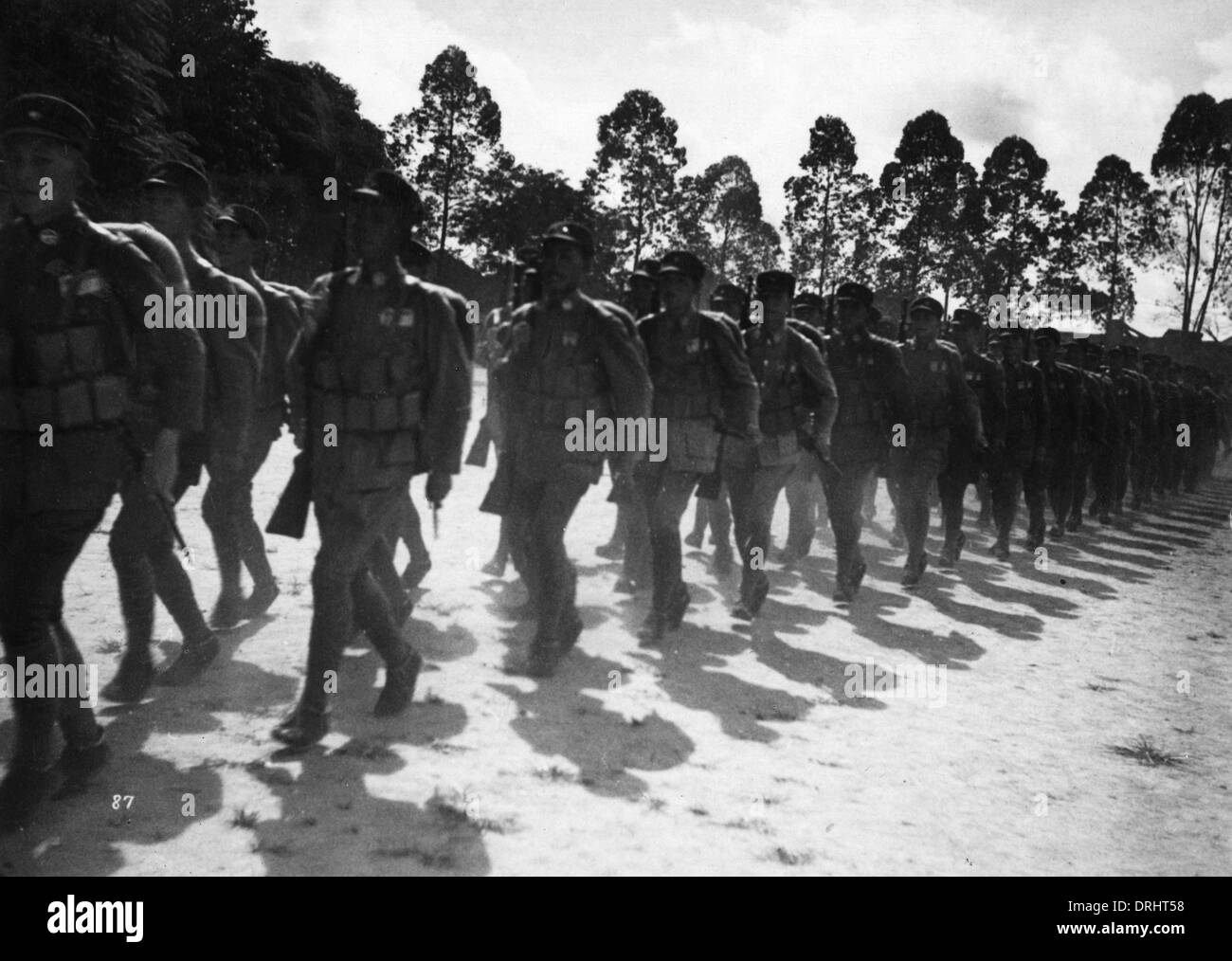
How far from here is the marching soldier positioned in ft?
38.5

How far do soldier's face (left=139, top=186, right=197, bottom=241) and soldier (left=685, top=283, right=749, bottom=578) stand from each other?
3.30 m

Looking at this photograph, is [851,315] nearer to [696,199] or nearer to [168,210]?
[168,210]

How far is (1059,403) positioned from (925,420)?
13.4 feet

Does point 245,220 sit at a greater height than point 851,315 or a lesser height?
greater

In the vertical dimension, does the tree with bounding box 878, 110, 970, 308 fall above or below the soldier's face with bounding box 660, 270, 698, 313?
above

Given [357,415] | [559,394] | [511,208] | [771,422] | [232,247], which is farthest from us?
[511,208]

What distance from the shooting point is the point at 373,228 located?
4547 millimetres

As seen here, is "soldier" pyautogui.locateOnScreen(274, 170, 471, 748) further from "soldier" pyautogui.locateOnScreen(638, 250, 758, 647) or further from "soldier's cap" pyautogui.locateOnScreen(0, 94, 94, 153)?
"soldier" pyautogui.locateOnScreen(638, 250, 758, 647)

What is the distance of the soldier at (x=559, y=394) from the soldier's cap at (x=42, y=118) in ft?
8.17

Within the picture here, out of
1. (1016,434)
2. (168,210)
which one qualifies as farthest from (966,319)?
(168,210)

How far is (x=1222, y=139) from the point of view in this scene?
864 inches

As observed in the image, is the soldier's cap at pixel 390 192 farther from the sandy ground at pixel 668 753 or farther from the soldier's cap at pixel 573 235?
the sandy ground at pixel 668 753

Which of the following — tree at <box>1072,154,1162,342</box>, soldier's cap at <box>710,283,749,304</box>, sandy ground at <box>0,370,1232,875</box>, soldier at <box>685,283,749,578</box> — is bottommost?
sandy ground at <box>0,370,1232,875</box>

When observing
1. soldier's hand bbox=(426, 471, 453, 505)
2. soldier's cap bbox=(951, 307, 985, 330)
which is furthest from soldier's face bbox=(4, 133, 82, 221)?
soldier's cap bbox=(951, 307, 985, 330)
